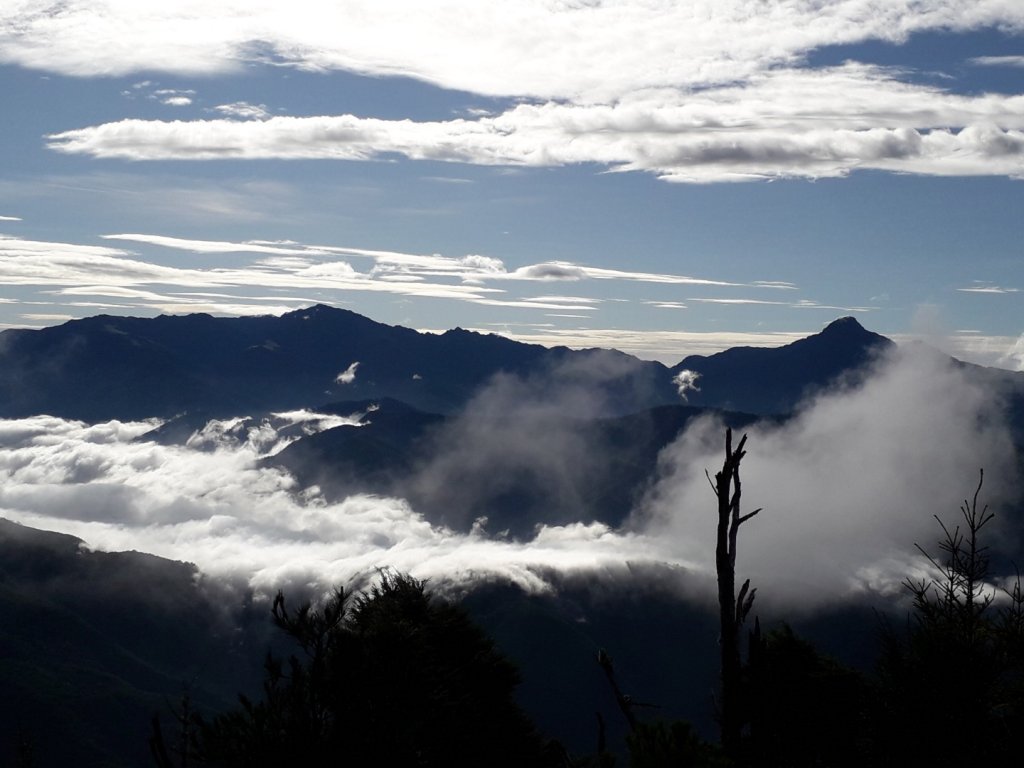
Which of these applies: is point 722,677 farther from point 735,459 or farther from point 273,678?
point 273,678

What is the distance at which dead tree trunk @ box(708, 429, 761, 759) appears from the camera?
75.9ft

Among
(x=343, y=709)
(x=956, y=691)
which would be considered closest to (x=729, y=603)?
(x=343, y=709)

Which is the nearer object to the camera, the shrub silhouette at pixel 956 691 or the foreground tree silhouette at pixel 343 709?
the foreground tree silhouette at pixel 343 709

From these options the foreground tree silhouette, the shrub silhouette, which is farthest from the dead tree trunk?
the foreground tree silhouette

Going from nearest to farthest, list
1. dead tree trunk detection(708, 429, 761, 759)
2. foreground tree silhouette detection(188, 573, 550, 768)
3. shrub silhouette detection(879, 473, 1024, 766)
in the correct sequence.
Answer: foreground tree silhouette detection(188, 573, 550, 768), dead tree trunk detection(708, 429, 761, 759), shrub silhouette detection(879, 473, 1024, 766)

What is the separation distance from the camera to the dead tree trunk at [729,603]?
2312 cm

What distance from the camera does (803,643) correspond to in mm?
52094

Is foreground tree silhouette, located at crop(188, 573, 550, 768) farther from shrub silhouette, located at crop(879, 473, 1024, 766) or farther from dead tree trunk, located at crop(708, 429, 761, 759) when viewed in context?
shrub silhouette, located at crop(879, 473, 1024, 766)

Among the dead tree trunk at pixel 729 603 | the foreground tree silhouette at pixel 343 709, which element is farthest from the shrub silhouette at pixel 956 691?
the foreground tree silhouette at pixel 343 709

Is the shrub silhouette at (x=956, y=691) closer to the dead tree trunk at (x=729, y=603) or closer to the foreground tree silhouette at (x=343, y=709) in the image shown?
the dead tree trunk at (x=729, y=603)

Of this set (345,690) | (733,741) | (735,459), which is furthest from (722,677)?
(345,690)

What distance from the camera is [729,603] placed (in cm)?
2375

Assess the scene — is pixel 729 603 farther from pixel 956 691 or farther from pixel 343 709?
pixel 956 691

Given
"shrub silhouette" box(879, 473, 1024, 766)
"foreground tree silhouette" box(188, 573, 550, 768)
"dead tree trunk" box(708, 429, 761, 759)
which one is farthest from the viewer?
"shrub silhouette" box(879, 473, 1024, 766)
